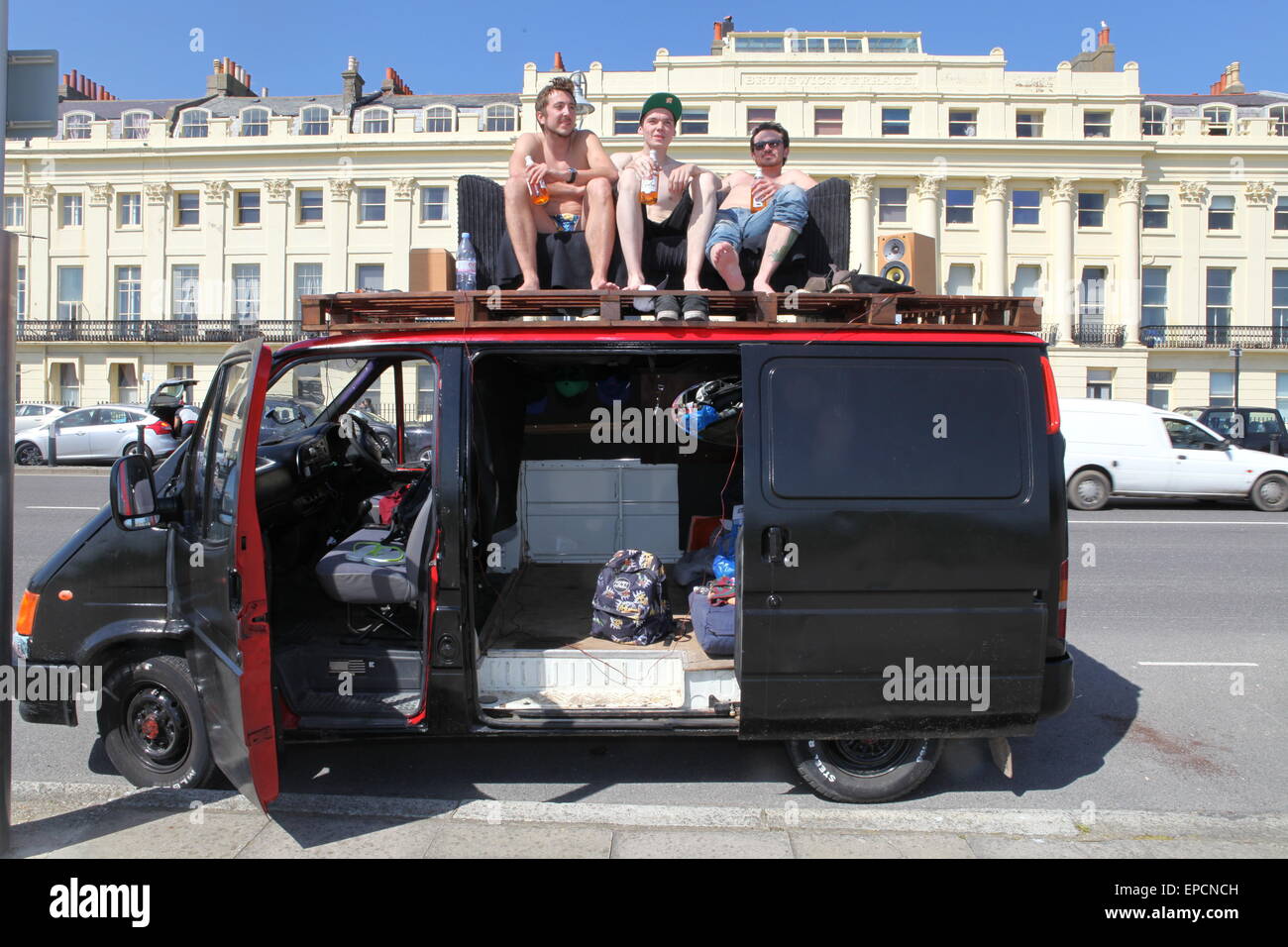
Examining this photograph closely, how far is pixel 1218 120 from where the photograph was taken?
4544cm

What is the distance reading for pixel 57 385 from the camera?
147 feet

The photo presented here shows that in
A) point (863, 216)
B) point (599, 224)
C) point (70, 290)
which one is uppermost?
point (863, 216)

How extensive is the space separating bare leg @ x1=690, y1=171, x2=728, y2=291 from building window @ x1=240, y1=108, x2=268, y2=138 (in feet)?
154

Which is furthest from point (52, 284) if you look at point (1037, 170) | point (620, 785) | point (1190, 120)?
point (1190, 120)

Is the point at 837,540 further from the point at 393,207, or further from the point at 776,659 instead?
the point at 393,207

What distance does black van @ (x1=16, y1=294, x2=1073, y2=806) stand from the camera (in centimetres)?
376

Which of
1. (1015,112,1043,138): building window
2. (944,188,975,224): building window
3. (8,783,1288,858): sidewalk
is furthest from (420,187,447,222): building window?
(8,783,1288,858): sidewalk

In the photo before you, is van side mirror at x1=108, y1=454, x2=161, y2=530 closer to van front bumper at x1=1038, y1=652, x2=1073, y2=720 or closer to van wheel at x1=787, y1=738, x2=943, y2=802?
van wheel at x1=787, y1=738, x2=943, y2=802

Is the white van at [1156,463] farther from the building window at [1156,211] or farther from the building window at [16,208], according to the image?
the building window at [16,208]

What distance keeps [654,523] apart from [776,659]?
276cm

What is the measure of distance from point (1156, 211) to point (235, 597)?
4914 cm

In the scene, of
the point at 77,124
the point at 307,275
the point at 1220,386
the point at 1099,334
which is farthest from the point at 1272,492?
the point at 77,124

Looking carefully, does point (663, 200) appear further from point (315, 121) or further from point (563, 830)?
point (315, 121)

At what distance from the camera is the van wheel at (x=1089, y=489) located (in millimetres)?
14672
